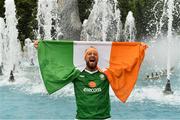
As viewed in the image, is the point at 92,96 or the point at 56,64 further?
the point at 56,64

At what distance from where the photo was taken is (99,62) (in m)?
6.49

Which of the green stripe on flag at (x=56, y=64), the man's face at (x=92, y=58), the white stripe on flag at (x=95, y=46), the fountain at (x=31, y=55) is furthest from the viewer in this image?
the fountain at (x=31, y=55)

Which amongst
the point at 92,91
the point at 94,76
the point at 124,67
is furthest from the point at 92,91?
the point at 124,67

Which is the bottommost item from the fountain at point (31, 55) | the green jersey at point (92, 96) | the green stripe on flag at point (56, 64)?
the fountain at point (31, 55)

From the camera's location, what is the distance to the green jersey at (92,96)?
6.02m

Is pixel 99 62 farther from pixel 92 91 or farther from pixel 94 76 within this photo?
pixel 92 91

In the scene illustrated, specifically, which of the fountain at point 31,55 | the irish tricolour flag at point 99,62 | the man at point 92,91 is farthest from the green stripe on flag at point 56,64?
the fountain at point 31,55

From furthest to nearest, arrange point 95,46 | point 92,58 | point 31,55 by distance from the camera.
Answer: point 31,55 → point 95,46 → point 92,58

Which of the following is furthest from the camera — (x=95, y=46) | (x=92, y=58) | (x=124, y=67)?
Result: (x=95, y=46)

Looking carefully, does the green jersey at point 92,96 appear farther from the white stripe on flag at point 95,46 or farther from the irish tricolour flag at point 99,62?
the white stripe on flag at point 95,46

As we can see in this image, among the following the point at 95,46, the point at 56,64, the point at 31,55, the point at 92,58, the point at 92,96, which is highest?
the point at 95,46

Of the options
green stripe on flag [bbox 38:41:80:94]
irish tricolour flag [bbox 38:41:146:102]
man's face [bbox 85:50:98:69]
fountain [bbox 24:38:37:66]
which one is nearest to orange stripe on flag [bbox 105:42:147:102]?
irish tricolour flag [bbox 38:41:146:102]

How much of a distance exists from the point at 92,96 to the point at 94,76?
0.26 m

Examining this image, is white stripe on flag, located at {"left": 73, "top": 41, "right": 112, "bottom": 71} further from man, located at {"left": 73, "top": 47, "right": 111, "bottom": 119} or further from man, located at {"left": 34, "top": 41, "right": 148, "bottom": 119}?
man, located at {"left": 73, "top": 47, "right": 111, "bottom": 119}
